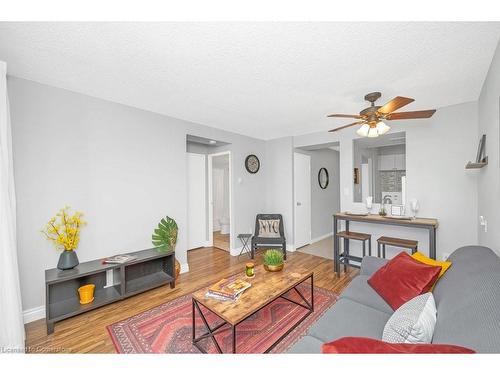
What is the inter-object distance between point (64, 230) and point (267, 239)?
9.77 ft

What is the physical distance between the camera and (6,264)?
5.18 ft

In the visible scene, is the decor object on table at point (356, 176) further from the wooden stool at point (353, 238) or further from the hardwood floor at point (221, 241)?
the hardwood floor at point (221, 241)

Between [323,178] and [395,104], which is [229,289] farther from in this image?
[323,178]

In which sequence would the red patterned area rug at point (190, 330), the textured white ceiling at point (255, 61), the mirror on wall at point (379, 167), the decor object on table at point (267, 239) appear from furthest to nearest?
1. the decor object on table at point (267, 239)
2. the mirror on wall at point (379, 167)
3. the red patterned area rug at point (190, 330)
4. the textured white ceiling at point (255, 61)

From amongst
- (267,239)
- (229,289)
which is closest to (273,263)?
(229,289)

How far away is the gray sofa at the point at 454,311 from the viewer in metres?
0.78

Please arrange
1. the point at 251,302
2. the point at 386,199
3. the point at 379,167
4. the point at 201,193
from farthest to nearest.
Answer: the point at 201,193, the point at 379,167, the point at 386,199, the point at 251,302

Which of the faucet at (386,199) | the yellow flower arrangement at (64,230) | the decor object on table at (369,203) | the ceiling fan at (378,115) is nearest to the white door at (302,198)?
the decor object on table at (369,203)

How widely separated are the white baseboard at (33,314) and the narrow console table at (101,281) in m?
0.12

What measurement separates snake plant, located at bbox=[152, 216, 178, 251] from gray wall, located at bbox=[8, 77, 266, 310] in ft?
0.40

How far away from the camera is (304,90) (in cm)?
230

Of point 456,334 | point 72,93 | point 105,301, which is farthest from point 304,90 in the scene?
point 105,301

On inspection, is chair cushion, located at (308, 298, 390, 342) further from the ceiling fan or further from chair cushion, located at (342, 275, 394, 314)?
the ceiling fan

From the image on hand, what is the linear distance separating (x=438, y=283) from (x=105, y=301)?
309 cm
